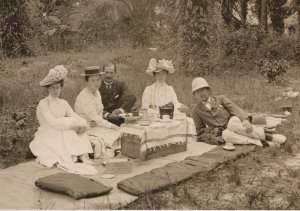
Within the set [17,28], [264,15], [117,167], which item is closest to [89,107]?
[117,167]

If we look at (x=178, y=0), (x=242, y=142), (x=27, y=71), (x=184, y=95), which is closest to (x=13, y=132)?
(x=242, y=142)

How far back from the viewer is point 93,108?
23.6 feet

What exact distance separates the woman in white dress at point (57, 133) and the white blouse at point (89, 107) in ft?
1.76

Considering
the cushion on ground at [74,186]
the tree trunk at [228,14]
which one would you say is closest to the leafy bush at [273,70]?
the tree trunk at [228,14]

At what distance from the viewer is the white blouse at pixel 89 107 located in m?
7.16

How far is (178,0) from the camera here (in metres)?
14.9

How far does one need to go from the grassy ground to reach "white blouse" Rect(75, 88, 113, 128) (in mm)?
966

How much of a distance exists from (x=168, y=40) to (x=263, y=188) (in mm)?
15301

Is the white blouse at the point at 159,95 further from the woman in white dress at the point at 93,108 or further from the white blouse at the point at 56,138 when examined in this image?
the white blouse at the point at 56,138

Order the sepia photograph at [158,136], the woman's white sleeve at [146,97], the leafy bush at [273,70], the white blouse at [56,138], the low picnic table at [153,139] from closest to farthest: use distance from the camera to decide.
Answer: the sepia photograph at [158,136] → the white blouse at [56,138] → the low picnic table at [153,139] → the woman's white sleeve at [146,97] → the leafy bush at [273,70]

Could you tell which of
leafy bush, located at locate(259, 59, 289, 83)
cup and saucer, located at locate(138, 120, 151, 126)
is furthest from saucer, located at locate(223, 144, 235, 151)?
leafy bush, located at locate(259, 59, 289, 83)

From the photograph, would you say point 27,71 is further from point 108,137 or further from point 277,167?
point 277,167

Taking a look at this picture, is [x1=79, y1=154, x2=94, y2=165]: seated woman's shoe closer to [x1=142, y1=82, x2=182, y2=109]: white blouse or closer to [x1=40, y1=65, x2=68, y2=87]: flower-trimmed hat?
[x1=40, y1=65, x2=68, y2=87]: flower-trimmed hat

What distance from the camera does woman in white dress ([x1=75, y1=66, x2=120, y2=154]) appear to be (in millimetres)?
7008
